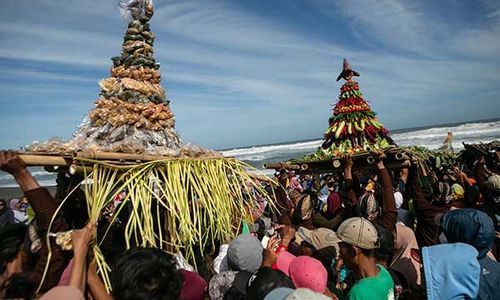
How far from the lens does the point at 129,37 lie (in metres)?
5.02

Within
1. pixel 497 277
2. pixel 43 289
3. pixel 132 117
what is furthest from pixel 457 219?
pixel 132 117

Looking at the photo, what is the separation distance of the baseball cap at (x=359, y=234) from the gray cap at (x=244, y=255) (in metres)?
0.67

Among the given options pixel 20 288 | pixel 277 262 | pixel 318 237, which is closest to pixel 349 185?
pixel 318 237

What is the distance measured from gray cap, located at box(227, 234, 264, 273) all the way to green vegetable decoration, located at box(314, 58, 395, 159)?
9.87 ft

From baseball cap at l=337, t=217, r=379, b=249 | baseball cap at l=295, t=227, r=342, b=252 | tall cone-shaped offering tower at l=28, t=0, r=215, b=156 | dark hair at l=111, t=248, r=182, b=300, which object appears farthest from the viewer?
tall cone-shaped offering tower at l=28, t=0, r=215, b=156

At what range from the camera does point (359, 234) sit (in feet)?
7.85

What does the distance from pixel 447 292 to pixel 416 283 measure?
0.93 meters

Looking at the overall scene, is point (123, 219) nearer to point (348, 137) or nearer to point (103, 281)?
point (103, 281)

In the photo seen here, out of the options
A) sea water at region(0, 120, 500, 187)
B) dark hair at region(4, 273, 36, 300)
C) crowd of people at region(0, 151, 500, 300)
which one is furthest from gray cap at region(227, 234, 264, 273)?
sea water at region(0, 120, 500, 187)

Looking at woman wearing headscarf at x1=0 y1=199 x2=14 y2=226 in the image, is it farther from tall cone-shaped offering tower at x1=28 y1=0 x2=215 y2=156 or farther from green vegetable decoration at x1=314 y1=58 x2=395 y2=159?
green vegetable decoration at x1=314 y1=58 x2=395 y2=159

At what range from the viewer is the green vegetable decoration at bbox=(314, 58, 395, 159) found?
5645mm

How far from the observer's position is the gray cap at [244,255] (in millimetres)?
2617

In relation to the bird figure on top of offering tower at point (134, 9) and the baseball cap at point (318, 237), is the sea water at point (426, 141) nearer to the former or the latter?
the bird figure on top of offering tower at point (134, 9)

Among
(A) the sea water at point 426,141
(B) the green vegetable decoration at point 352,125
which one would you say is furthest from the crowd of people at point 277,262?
(A) the sea water at point 426,141
